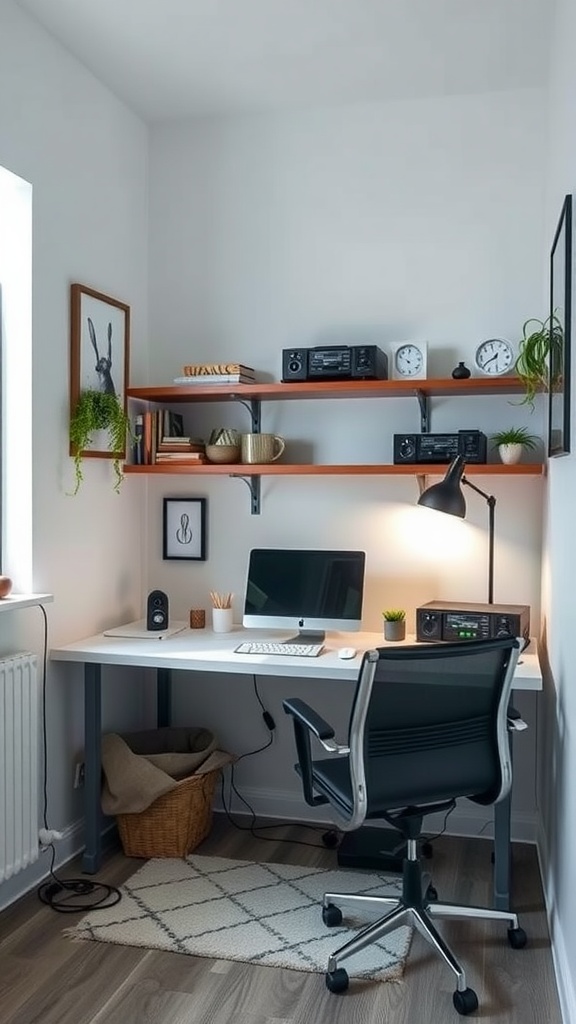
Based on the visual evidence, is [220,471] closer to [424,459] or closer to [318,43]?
[424,459]

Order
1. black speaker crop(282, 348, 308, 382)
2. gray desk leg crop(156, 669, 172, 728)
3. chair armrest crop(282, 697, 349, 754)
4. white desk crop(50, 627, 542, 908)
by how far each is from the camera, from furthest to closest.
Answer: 1. gray desk leg crop(156, 669, 172, 728)
2. black speaker crop(282, 348, 308, 382)
3. white desk crop(50, 627, 542, 908)
4. chair armrest crop(282, 697, 349, 754)

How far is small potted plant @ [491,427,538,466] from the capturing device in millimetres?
3051

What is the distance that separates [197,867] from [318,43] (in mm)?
2812

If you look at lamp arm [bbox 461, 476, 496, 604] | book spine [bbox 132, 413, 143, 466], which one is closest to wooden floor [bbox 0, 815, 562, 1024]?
lamp arm [bbox 461, 476, 496, 604]

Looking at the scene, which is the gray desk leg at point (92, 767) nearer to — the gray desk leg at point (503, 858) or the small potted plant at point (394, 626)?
the small potted plant at point (394, 626)

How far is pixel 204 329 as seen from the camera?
358cm

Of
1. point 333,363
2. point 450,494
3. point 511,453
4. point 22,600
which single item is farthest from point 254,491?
point 22,600

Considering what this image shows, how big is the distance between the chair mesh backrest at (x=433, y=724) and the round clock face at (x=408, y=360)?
123 cm

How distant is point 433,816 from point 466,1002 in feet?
3.90

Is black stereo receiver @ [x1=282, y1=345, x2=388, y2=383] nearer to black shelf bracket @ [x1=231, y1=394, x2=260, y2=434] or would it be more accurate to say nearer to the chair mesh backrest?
black shelf bracket @ [x1=231, y1=394, x2=260, y2=434]

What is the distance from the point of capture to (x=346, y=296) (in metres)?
3.41

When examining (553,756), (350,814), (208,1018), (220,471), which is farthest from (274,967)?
(220,471)

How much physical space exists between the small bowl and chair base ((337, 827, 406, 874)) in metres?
1.45

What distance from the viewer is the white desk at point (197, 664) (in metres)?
2.63
